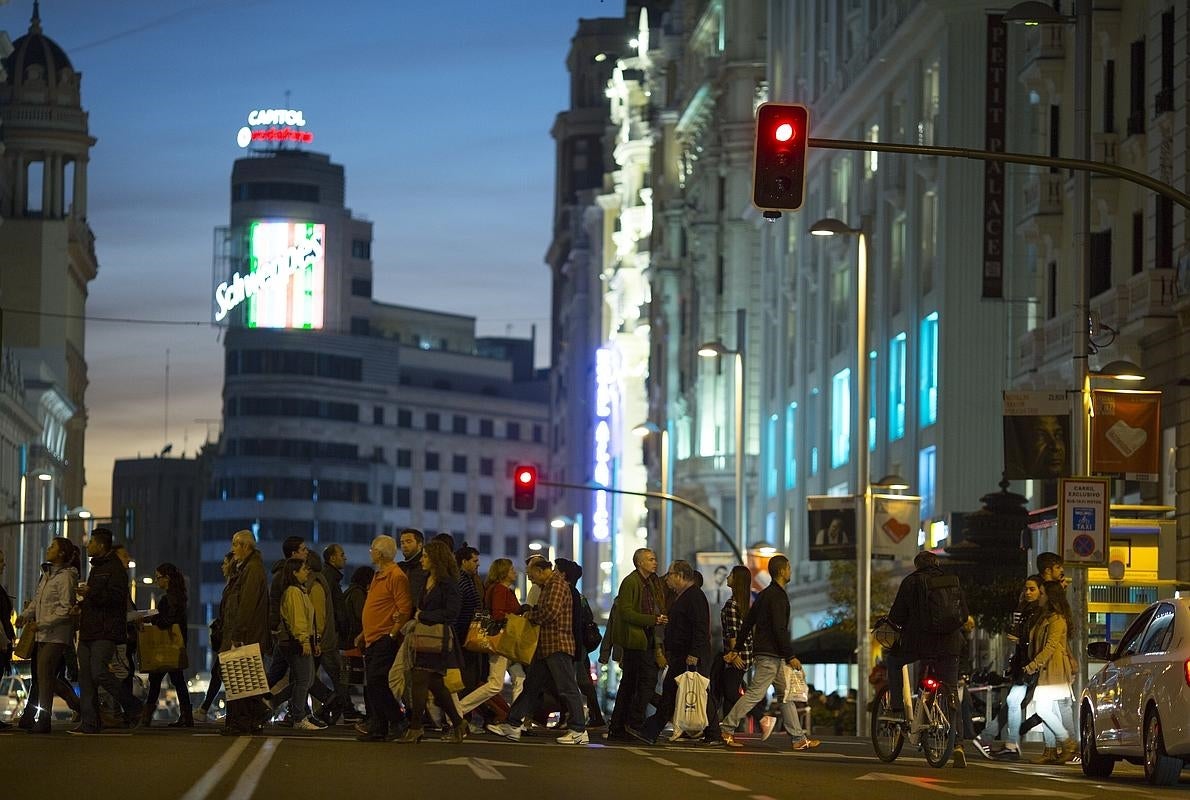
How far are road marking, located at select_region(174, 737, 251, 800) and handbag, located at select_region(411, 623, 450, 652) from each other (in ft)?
5.51

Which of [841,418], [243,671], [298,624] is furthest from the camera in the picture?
[841,418]

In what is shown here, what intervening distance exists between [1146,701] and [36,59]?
161 meters

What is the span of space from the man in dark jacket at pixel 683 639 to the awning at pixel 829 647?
26.0 m

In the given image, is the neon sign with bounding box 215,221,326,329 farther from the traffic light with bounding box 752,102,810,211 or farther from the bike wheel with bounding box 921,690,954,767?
the bike wheel with bounding box 921,690,954,767

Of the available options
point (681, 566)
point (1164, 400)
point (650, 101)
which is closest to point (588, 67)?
point (650, 101)

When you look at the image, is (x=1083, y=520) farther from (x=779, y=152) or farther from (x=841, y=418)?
(x=841, y=418)

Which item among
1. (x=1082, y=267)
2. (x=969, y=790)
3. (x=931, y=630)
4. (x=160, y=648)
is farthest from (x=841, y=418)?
(x=969, y=790)

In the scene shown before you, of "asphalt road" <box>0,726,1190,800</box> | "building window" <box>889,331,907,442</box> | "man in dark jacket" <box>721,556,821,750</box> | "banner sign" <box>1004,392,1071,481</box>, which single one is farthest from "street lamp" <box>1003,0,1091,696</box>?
"building window" <box>889,331,907,442</box>

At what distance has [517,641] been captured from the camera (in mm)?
24656

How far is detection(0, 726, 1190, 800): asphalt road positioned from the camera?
53.4 ft

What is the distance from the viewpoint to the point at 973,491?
54469mm

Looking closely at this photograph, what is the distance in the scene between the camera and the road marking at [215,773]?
15.3 meters

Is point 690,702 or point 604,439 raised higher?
point 604,439

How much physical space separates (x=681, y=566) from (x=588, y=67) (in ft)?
490
